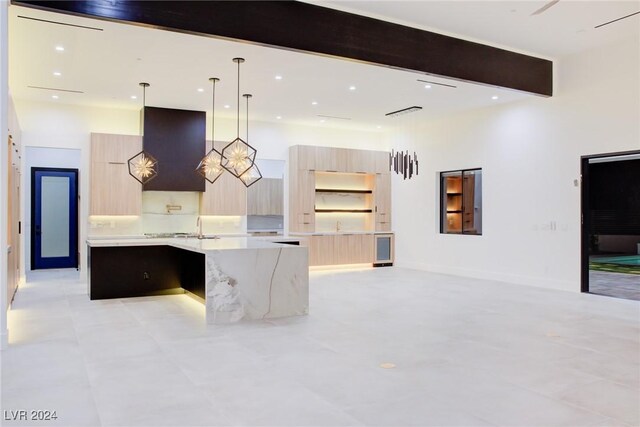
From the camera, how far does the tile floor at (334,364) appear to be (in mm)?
3154

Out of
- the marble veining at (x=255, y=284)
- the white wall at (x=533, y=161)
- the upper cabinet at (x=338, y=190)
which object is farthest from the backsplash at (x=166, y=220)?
the marble veining at (x=255, y=284)

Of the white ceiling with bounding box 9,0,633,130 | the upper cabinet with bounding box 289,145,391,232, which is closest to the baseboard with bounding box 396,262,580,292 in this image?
the upper cabinet with bounding box 289,145,391,232

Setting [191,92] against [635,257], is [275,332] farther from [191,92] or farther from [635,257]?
[635,257]

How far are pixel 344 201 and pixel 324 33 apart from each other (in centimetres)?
706

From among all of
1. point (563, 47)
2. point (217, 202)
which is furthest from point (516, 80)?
point (217, 202)

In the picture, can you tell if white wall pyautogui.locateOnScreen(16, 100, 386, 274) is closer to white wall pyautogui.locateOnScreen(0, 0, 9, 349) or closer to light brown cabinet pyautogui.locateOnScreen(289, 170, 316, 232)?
light brown cabinet pyautogui.locateOnScreen(289, 170, 316, 232)

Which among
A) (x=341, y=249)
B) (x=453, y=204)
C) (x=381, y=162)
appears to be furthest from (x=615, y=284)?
(x=381, y=162)

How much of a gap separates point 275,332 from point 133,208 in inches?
225

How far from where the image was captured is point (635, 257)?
46.7 feet

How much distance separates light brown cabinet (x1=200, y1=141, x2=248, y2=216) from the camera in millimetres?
10438

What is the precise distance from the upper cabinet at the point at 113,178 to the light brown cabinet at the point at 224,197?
1.38 meters

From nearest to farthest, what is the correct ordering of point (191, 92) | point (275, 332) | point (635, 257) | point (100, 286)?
point (275, 332) < point (100, 286) < point (191, 92) < point (635, 257)

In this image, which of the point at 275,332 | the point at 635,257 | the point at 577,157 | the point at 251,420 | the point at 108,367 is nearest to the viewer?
the point at 251,420

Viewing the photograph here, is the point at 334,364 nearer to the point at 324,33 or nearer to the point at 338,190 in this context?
the point at 324,33
